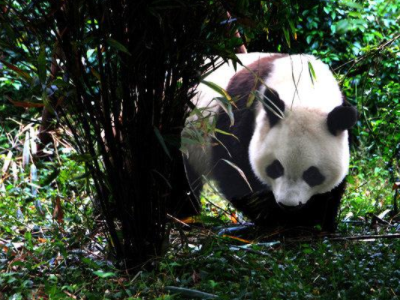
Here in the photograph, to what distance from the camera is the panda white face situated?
338 centimetres

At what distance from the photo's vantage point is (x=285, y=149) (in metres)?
3.39

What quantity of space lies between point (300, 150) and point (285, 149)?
0.08 metres

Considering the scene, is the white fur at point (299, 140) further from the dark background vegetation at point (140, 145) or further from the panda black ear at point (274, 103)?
the dark background vegetation at point (140, 145)

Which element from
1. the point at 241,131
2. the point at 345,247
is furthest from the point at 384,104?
the point at 345,247

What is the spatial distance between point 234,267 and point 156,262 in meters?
0.31

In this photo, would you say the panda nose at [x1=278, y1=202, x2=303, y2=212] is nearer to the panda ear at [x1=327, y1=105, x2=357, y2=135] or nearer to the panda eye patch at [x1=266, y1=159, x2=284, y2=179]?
the panda eye patch at [x1=266, y1=159, x2=284, y2=179]

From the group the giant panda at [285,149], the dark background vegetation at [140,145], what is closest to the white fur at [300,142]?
the giant panda at [285,149]

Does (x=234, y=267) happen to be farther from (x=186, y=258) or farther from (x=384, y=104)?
(x=384, y=104)

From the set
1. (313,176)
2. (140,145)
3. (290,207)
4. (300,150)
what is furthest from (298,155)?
(140,145)

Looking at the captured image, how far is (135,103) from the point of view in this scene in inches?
91.9

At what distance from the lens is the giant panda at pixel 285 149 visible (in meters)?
3.38

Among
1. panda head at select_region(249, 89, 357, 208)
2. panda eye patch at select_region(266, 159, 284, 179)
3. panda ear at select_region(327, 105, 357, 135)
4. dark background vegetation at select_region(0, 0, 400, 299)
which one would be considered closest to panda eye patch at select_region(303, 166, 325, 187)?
panda head at select_region(249, 89, 357, 208)

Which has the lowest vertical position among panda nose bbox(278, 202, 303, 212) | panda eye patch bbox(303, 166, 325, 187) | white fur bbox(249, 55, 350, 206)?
panda nose bbox(278, 202, 303, 212)

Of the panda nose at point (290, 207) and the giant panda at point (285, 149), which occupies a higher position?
the giant panda at point (285, 149)
